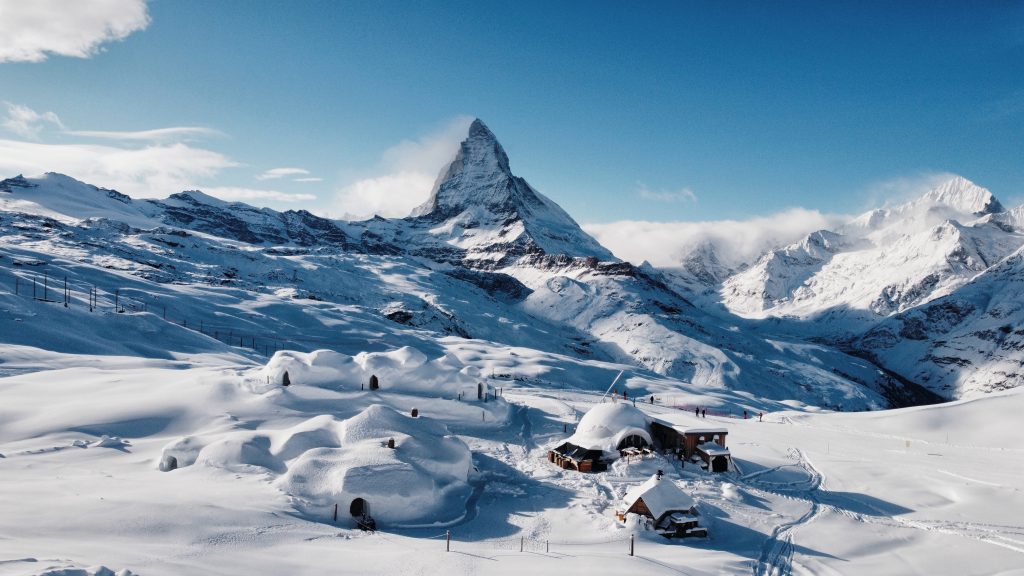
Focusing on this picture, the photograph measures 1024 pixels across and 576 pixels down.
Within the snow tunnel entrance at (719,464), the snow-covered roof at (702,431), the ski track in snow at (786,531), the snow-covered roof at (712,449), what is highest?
the snow-covered roof at (702,431)

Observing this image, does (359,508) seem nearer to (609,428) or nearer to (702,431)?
(609,428)

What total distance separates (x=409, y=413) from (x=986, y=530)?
137 feet

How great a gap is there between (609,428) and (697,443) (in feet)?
23.2

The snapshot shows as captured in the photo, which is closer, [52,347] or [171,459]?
[171,459]

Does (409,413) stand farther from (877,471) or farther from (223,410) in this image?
(877,471)

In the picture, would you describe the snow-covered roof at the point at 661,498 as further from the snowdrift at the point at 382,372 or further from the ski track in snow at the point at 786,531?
the snowdrift at the point at 382,372

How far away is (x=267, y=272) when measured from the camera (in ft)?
622

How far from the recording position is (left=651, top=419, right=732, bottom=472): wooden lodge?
153ft

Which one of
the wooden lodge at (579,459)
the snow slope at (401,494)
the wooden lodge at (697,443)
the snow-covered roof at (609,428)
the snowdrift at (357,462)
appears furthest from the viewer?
the snow-covered roof at (609,428)

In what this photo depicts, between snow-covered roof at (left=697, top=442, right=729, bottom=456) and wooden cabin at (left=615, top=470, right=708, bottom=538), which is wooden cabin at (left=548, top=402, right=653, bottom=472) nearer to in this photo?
snow-covered roof at (left=697, top=442, right=729, bottom=456)

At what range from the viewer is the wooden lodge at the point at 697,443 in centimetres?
4672

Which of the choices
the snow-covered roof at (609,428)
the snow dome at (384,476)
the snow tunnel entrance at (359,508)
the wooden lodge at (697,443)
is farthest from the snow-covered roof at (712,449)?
the snow tunnel entrance at (359,508)

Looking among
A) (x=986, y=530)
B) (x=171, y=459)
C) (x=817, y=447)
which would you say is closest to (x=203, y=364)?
(x=171, y=459)

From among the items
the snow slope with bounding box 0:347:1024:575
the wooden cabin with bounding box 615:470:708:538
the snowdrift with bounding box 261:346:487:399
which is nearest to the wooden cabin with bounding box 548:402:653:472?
the snow slope with bounding box 0:347:1024:575
